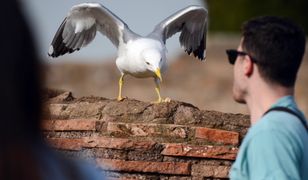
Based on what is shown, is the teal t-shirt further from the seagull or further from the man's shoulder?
the seagull

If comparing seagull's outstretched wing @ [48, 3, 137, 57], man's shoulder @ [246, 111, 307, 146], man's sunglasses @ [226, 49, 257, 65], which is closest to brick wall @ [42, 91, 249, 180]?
man's sunglasses @ [226, 49, 257, 65]

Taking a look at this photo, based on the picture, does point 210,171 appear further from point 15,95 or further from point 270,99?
point 15,95

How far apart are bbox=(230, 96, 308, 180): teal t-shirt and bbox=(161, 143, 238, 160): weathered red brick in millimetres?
1512

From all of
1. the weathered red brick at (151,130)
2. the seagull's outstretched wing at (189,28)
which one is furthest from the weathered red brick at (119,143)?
the seagull's outstretched wing at (189,28)

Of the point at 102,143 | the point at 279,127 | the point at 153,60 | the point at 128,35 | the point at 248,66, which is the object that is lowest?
the point at 102,143

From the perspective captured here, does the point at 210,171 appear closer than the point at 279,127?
No

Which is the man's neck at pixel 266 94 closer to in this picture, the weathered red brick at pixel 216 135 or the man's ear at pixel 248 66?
the man's ear at pixel 248 66

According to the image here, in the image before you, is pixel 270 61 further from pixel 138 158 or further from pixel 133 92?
pixel 133 92

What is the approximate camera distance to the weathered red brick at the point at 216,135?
4.61 metres

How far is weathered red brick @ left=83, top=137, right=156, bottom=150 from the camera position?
14.8 feet

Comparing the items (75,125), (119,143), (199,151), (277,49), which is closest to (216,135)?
(199,151)

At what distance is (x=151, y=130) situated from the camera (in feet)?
15.1

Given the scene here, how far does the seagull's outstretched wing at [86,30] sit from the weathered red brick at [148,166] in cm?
287

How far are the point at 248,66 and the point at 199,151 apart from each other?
1.44 meters
